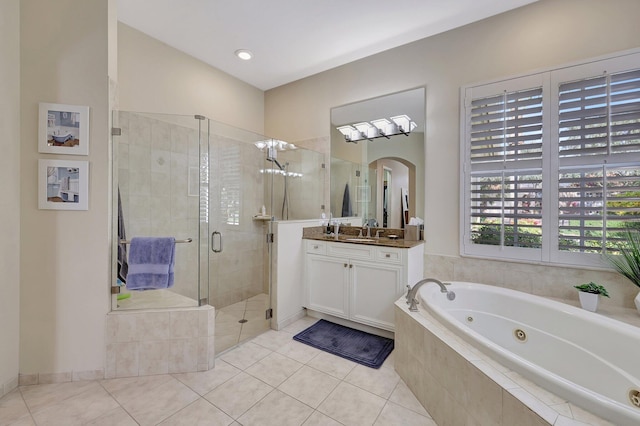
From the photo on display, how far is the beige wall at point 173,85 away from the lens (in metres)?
2.54

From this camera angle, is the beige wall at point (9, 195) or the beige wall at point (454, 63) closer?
the beige wall at point (9, 195)

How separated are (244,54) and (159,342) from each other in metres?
2.92

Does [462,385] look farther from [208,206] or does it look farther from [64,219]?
[64,219]

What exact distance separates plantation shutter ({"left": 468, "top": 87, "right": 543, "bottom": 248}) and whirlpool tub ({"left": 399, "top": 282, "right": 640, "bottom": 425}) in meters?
0.51

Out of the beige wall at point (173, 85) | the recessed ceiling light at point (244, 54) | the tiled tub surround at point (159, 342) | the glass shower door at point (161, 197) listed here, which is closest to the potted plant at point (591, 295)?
the tiled tub surround at point (159, 342)

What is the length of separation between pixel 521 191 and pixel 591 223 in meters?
0.49

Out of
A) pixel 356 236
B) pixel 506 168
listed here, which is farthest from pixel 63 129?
pixel 506 168

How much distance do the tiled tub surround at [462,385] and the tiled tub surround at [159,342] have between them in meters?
1.45

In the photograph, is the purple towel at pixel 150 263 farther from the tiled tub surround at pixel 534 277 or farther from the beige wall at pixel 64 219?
the tiled tub surround at pixel 534 277

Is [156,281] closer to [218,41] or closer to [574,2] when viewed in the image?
[218,41]

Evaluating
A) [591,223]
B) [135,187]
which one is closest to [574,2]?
[591,223]

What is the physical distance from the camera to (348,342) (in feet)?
7.93

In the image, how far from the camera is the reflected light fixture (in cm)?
281

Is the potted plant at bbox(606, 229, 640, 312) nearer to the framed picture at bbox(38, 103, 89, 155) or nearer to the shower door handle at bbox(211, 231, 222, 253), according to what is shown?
the shower door handle at bbox(211, 231, 222, 253)
